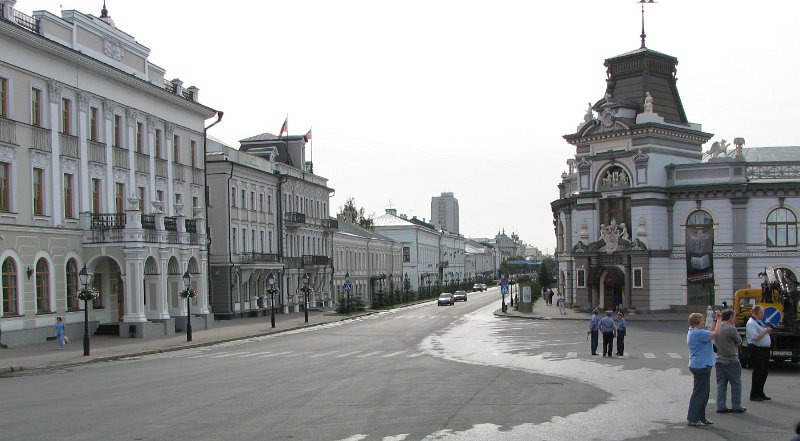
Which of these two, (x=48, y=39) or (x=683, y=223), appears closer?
(x=48, y=39)

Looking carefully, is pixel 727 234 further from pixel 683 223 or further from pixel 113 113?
pixel 113 113

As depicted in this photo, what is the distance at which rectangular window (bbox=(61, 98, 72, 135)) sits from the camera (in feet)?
125

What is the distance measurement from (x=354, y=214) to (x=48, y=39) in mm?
100496

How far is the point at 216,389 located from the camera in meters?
19.1

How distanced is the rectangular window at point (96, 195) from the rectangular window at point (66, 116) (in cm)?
296

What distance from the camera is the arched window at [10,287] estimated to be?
33.9 metres

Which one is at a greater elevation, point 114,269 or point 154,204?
point 154,204

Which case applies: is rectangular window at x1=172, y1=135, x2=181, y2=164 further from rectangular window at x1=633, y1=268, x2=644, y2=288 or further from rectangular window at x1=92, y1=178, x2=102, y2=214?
rectangular window at x1=633, y1=268, x2=644, y2=288

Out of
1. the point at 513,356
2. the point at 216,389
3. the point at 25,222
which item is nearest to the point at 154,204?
the point at 25,222

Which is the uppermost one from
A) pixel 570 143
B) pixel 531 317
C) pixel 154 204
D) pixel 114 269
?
pixel 570 143

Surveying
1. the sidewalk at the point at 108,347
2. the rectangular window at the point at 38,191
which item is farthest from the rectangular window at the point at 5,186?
the sidewalk at the point at 108,347

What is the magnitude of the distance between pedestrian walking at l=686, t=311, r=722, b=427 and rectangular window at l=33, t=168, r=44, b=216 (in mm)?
30350

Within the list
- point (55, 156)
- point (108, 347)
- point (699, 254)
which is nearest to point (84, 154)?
point (55, 156)

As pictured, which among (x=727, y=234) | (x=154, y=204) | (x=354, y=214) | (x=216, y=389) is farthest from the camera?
(x=354, y=214)
